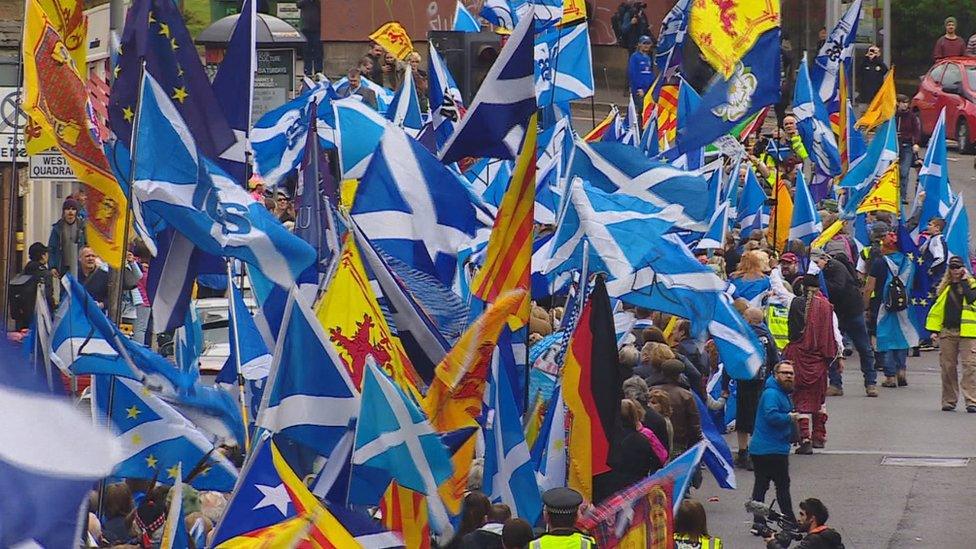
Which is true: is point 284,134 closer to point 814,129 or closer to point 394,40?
point 394,40

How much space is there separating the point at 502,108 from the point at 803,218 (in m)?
10.8

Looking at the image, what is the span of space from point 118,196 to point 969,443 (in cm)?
876

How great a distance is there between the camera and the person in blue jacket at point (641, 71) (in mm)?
32781

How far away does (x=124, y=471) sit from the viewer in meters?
13.0


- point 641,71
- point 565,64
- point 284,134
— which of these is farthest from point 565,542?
point 641,71

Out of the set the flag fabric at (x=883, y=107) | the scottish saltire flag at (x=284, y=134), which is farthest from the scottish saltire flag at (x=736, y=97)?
the flag fabric at (x=883, y=107)

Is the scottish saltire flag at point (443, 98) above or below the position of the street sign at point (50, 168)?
above

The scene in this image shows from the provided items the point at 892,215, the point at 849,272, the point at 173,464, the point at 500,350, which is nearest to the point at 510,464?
the point at 500,350

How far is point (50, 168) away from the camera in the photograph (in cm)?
2173

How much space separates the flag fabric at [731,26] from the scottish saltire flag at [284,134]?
12.4 ft

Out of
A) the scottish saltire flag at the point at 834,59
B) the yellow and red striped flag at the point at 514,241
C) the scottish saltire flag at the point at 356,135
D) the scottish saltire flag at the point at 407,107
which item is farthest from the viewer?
the scottish saltire flag at the point at 834,59

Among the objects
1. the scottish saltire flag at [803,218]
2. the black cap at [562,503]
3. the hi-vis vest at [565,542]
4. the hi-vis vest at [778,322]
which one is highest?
the scottish saltire flag at [803,218]

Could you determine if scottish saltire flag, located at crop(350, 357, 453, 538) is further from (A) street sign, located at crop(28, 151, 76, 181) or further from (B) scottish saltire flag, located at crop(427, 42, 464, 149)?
(A) street sign, located at crop(28, 151, 76, 181)

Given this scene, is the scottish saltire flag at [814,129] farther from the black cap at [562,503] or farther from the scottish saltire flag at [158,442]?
the black cap at [562,503]
